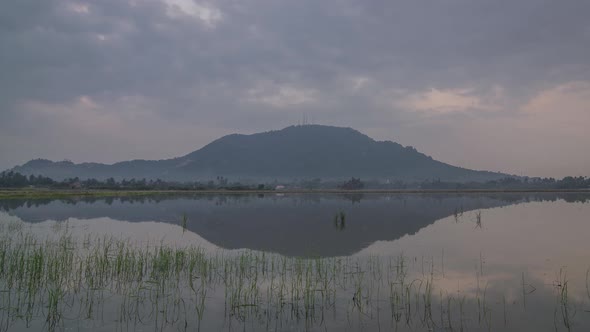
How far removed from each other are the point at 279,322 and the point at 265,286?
333 cm

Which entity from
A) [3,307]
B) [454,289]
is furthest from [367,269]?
[3,307]

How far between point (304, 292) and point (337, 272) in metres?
3.57

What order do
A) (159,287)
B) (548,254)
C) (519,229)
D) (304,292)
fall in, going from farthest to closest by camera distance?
(519,229) → (548,254) → (159,287) → (304,292)

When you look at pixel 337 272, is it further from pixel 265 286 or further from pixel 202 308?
pixel 202 308

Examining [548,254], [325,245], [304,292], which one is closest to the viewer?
[304,292]

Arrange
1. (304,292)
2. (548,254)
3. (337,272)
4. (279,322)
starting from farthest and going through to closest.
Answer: (548,254), (337,272), (304,292), (279,322)

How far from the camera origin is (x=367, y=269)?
15.8 metres

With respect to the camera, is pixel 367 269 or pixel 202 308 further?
pixel 367 269

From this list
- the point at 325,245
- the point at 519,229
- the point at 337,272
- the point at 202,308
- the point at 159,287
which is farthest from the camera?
the point at 519,229

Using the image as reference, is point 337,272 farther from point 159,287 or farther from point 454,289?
point 159,287

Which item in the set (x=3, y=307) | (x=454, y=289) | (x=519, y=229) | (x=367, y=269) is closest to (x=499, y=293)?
(x=454, y=289)

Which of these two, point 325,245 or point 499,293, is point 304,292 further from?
point 325,245

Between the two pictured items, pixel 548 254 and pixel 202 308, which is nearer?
pixel 202 308

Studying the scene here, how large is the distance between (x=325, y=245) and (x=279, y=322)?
13008 mm
